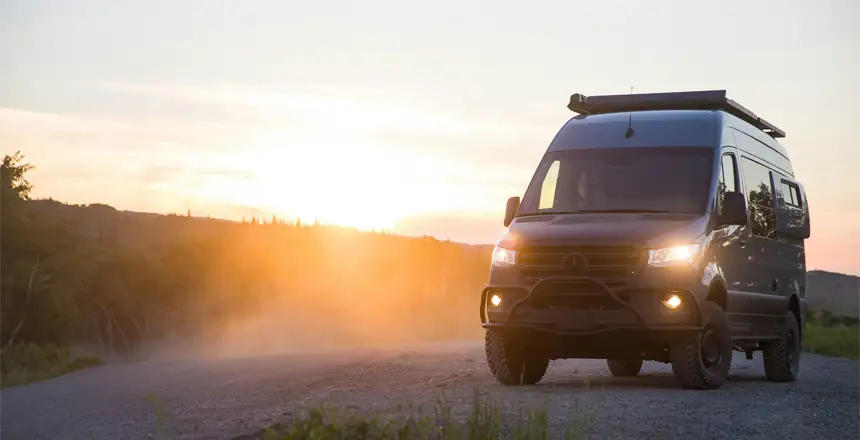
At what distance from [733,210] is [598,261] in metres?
1.72

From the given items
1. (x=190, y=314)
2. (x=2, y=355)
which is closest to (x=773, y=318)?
(x=2, y=355)

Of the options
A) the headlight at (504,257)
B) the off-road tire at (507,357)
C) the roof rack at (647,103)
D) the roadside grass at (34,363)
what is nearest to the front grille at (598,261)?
the headlight at (504,257)

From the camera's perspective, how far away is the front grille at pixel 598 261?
37.9 feet

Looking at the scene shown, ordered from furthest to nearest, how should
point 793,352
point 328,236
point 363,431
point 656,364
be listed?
1. point 328,236
2. point 656,364
3. point 793,352
4. point 363,431

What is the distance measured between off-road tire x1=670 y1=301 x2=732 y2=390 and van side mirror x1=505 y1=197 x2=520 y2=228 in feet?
7.89

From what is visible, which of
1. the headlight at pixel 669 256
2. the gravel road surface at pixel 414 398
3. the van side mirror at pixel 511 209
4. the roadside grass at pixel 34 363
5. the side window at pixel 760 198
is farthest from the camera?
the roadside grass at pixel 34 363

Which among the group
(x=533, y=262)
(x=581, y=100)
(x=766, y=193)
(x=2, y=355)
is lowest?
(x=2, y=355)

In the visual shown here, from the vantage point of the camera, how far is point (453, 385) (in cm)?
1288

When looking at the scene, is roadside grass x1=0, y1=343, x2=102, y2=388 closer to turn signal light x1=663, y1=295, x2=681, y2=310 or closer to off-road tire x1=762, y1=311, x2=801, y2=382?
off-road tire x1=762, y1=311, x2=801, y2=382

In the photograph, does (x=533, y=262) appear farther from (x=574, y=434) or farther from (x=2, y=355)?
(x=2, y=355)

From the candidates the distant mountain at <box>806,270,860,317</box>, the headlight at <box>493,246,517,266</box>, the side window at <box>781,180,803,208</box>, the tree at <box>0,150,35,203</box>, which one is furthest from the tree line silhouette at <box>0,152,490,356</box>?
the headlight at <box>493,246,517,266</box>

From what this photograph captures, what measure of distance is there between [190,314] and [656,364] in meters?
59.1

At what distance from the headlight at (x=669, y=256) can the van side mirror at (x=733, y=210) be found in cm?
91

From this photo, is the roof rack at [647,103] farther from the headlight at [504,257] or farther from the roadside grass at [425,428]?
the roadside grass at [425,428]
